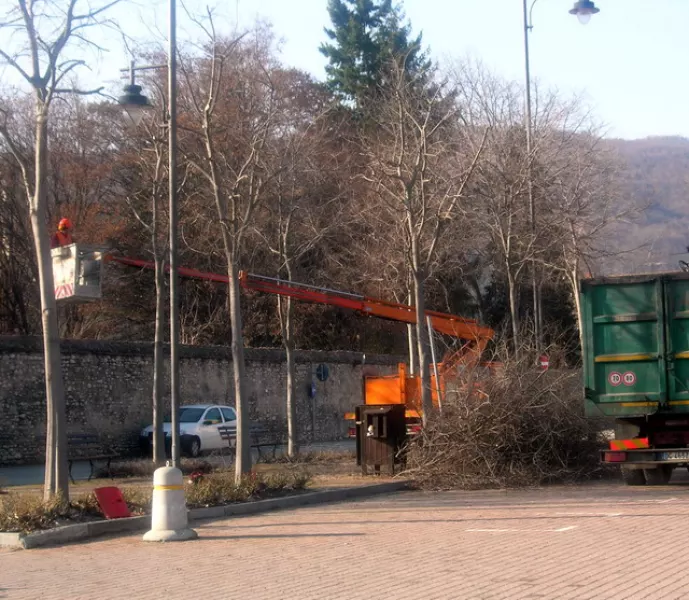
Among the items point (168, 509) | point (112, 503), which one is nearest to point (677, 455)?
point (168, 509)

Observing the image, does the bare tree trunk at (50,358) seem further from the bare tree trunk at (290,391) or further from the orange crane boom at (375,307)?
the bare tree trunk at (290,391)

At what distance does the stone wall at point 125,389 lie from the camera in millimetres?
25734

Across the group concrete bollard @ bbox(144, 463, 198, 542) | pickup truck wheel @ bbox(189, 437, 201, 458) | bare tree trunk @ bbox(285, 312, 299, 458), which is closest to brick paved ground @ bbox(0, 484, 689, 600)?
concrete bollard @ bbox(144, 463, 198, 542)

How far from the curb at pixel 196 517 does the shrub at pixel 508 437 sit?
95 centimetres

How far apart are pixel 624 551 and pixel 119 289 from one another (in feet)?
104

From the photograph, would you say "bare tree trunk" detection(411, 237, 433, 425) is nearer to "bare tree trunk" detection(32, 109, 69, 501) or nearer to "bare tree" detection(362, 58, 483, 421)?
"bare tree" detection(362, 58, 483, 421)

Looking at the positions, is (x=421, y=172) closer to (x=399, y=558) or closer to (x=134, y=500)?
(x=134, y=500)

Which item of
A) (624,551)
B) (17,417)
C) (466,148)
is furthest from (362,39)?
(624,551)

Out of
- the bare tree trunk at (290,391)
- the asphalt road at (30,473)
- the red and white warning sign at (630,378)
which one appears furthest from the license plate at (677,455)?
the asphalt road at (30,473)

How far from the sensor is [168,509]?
12.2m

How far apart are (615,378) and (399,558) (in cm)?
727

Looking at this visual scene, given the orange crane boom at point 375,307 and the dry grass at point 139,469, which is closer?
the dry grass at point 139,469

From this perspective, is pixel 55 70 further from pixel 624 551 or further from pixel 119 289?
pixel 119 289

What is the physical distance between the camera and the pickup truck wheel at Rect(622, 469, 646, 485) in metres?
17.0
